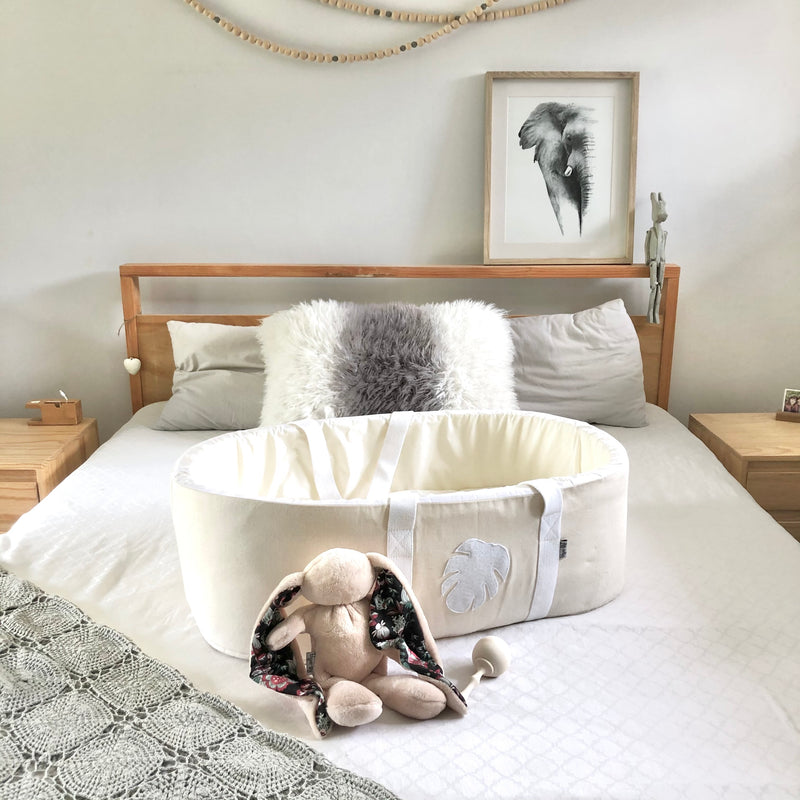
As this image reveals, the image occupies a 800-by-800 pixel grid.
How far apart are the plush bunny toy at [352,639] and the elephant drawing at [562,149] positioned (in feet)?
5.64

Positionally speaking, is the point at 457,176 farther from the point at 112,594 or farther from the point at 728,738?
the point at 728,738

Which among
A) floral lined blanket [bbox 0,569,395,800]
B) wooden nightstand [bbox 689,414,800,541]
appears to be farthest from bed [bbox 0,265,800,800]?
wooden nightstand [bbox 689,414,800,541]

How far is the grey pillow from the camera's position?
235cm

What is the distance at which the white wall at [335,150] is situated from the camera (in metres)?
2.51

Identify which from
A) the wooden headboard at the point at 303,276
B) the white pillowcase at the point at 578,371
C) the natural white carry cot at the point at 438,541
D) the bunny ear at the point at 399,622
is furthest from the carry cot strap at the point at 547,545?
the wooden headboard at the point at 303,276

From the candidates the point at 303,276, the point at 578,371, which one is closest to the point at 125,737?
the point at 578,371

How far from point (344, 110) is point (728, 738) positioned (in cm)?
208

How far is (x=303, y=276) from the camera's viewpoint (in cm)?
258

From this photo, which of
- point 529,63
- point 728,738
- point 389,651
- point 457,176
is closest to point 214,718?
point 389,651

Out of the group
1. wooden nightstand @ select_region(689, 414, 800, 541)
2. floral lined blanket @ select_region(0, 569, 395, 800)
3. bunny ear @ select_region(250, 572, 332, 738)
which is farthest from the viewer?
wooden nightstand @ select_region(689, 414, 800, 541)

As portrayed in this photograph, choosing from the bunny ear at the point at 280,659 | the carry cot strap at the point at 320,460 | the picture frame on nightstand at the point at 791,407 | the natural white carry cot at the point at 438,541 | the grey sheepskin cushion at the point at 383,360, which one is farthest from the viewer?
the picture frame on nightstand at the point at 791,407

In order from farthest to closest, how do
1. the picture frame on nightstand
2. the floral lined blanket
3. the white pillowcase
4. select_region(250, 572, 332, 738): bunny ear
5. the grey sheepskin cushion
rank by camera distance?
the picture frame on nightstand, the white pillowcase, the grey sheepskin cushion, select_region(250, 572, 332, 738): bunny ear, the floral lined blanket

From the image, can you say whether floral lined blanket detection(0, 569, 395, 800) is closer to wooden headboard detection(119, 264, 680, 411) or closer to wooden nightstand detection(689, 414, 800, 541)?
wooden headboard detection(119, 264, 680, 411)

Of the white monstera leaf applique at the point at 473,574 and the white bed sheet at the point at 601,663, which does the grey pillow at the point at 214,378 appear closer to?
the white bed sheet at the point at 601,663
